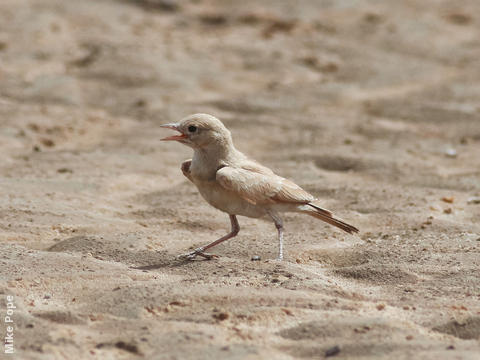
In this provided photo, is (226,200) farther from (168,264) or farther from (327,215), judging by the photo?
(327,215)

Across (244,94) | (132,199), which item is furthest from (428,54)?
(132,199)

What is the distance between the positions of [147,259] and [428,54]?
7.75m

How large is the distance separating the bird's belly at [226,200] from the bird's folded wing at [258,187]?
6cm

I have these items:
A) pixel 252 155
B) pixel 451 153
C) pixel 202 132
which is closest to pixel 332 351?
pixel 202 132

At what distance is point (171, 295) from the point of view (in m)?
4.05

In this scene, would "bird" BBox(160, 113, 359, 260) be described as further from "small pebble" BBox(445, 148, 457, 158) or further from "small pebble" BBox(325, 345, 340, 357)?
"small pebble" BBox(445, 148, 457, 158)

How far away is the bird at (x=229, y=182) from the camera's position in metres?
4.77

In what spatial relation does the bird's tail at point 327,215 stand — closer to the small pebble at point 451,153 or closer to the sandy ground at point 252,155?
the sandy ground at point 252,155

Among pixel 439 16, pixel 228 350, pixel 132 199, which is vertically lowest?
pixel 132 199

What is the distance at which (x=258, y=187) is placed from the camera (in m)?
4.80

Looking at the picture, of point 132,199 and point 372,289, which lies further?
point 132,199

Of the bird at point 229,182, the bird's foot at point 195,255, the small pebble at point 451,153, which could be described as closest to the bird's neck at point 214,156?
the bird at point 229,182

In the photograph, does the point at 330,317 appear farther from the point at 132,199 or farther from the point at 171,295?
the point at 132,199

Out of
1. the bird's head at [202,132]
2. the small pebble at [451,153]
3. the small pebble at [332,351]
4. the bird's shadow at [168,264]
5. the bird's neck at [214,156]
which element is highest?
the bird's head at [202,132]
